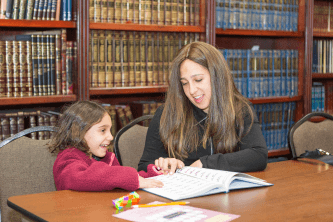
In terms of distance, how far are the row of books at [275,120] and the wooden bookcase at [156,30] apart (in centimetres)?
6

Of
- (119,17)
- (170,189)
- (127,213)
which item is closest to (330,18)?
(119,17)

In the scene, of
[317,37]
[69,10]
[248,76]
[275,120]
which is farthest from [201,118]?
[317,37]

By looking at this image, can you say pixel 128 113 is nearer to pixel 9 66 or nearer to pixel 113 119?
pixel 113 119

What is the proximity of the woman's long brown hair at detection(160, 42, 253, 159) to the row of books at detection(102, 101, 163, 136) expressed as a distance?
2.78 ft

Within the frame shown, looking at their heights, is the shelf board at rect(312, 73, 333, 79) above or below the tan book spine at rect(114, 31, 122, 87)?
below

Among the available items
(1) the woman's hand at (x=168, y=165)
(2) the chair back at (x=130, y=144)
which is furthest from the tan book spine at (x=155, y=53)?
(1) the woman's hand at (x=168, y=165)

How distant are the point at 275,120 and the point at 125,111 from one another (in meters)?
1.28

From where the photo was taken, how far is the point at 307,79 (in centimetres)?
329

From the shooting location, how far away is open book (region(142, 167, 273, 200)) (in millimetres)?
1146

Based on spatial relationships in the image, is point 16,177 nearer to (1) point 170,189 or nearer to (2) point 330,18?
(1) point 170,189

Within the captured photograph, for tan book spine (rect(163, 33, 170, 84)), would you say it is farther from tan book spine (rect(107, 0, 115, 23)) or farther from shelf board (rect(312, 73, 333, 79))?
shelf board (rect(312, 73, 333, 79))

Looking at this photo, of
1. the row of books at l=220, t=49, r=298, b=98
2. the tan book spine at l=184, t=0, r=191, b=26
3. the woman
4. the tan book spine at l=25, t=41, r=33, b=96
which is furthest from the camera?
the row of books at l=220, t=49, r=298, b=98

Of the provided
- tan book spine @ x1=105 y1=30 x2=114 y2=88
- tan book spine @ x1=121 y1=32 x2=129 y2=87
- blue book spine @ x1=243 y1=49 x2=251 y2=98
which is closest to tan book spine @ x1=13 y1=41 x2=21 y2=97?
tan book spine @ x1=105 y1=30 x2=114 y2=88

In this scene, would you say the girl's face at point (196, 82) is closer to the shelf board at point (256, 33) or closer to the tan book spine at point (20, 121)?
the tan book spine at point (20, 121)
